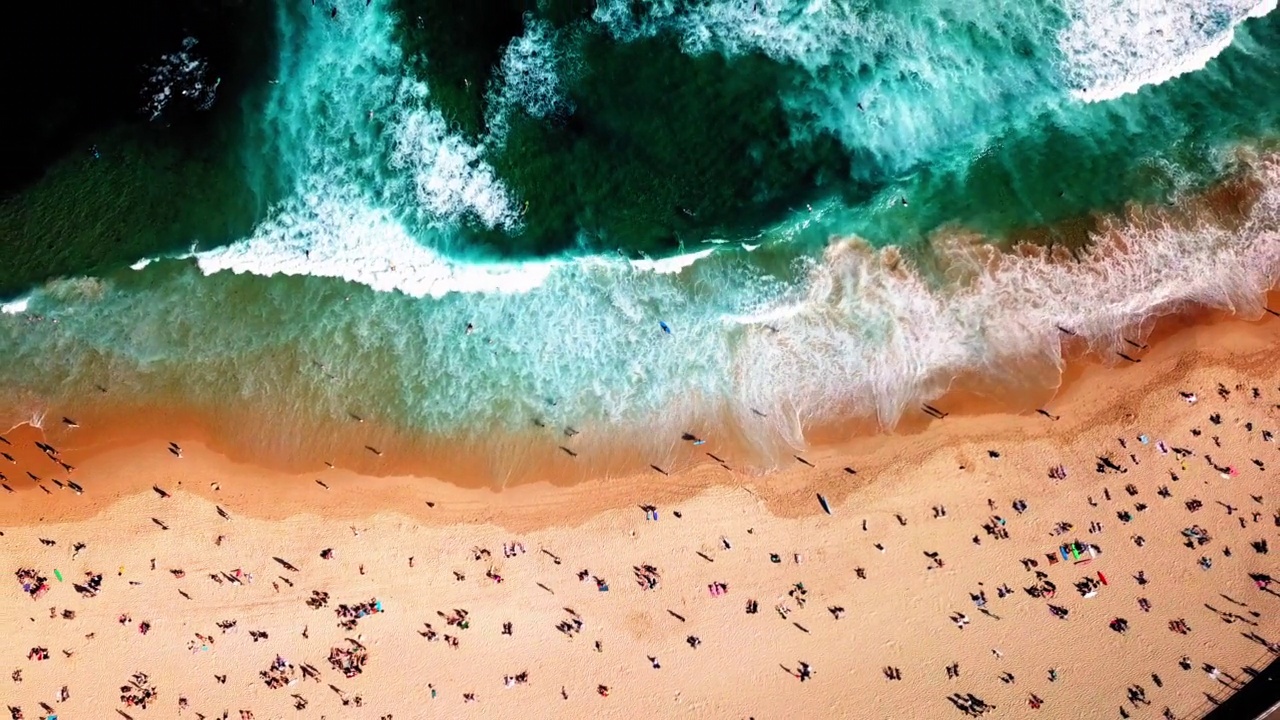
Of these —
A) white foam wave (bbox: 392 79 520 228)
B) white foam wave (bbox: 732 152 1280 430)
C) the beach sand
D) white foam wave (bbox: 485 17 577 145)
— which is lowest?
the beach sand

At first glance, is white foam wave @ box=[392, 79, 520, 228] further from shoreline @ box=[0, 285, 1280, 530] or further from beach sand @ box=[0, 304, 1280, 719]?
beach sand @ box=[0, 304, 1280, 719]

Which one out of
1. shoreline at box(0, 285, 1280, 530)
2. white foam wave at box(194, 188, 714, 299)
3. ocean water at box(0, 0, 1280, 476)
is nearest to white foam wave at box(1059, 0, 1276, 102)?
ocean water at box(0, 0, 1280, 476)

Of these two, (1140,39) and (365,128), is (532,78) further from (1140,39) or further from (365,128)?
(1140,39)

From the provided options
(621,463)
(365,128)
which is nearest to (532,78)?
(365,128)

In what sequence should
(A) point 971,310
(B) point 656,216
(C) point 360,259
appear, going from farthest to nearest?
(B) point 656,216
(C) point 360,259
(A) point 971,310

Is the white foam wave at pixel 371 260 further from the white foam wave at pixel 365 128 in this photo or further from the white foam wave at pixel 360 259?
the white foam wave at pixel 365 128

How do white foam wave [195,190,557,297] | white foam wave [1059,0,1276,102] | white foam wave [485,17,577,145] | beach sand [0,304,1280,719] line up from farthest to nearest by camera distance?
white foam wave [485,17,577,145], white foam wave [1059,0,1276,102], white foam wave [195,190,557,297], beach sand [0,304,1280,719]
